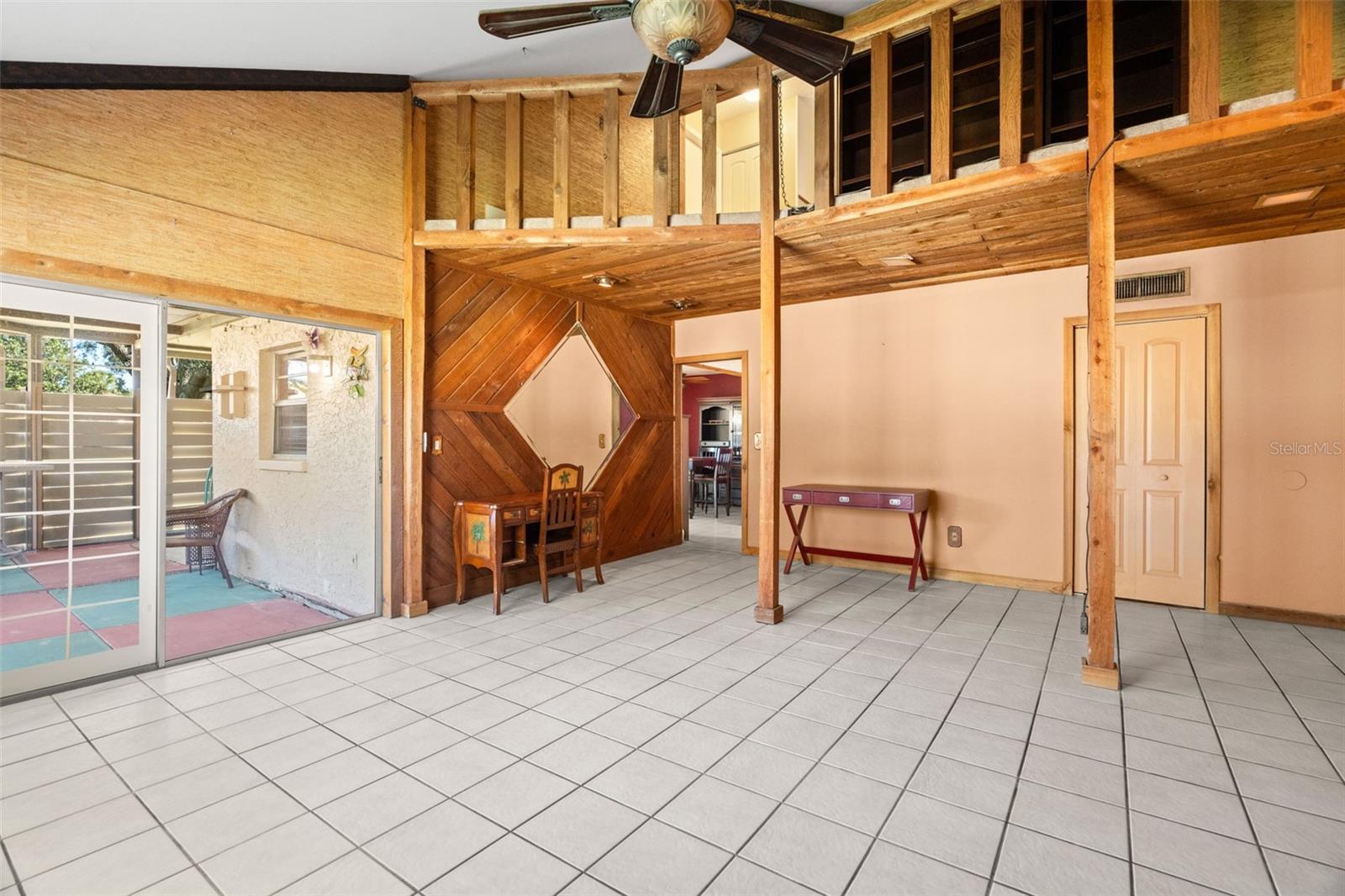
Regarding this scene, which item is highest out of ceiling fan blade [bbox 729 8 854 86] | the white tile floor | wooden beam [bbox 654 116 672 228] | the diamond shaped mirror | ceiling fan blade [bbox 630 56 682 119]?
wooden beam [bbox 654 116 672 228]

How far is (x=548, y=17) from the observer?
2256 mm

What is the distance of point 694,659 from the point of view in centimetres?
328

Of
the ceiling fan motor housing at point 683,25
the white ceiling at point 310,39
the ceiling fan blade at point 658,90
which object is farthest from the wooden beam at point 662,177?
the ceiling fan motor housing at point 683,25

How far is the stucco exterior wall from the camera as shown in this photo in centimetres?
425

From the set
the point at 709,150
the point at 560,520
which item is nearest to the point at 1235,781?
the point at 560,520

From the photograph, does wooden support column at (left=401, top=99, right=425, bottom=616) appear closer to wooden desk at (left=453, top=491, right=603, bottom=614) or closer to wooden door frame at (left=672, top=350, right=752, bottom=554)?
wooden desk at (left=453, top=491, right=603, bottom=614)

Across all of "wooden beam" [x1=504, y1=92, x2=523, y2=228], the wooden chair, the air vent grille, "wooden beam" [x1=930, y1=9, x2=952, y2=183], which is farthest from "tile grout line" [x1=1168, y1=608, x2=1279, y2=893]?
"wooden beam" [x1=504, y1=92, x2=523, y2=228]

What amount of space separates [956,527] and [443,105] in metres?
5.16

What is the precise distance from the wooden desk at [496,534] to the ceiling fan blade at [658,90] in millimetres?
2683

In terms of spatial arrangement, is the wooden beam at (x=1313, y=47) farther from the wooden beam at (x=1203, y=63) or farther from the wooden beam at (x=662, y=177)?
the wooden beam at (x=662, y=177)

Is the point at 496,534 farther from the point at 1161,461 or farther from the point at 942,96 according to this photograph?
the point at 1161,461

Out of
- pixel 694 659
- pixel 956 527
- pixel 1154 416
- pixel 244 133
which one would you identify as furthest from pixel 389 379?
pixel 1154 416

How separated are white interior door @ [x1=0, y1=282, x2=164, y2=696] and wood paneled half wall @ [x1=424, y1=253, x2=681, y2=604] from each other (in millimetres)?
1558

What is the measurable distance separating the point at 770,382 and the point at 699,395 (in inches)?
344
